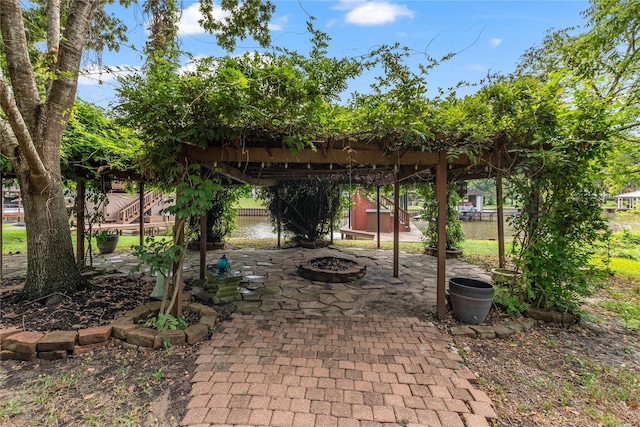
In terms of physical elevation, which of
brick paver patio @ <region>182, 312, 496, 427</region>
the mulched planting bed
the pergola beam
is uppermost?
the pergola beam

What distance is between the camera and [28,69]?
3.06 metres

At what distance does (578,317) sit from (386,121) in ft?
10.9

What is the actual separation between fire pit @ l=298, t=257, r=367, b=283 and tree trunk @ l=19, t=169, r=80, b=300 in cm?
330

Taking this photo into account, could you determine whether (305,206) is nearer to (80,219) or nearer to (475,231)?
(80,219)

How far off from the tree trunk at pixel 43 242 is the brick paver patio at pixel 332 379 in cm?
222

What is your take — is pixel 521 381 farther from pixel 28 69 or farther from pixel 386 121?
pixel 28 69

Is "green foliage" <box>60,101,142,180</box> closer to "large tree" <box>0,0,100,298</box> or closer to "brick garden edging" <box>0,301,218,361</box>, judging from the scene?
"large tree" <box>0,0,100,298</box>

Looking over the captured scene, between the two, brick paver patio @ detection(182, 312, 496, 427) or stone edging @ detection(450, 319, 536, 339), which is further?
stone edging @ detection(450, 319, 536, 339)

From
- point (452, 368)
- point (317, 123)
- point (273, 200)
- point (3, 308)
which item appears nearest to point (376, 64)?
point (317, 123)

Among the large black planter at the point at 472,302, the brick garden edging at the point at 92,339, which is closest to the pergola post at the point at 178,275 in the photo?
the brick garden edging at the point at 92,339

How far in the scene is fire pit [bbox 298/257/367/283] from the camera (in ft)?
16.1

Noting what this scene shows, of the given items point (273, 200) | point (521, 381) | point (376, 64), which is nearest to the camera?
point (521, 381)

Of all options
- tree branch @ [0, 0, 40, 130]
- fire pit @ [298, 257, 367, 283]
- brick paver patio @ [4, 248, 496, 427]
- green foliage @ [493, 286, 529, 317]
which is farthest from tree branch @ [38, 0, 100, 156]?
green foliage @ [493, 286, 529, 317]

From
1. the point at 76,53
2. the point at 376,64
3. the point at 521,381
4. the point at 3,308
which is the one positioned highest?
the point at 76,53
